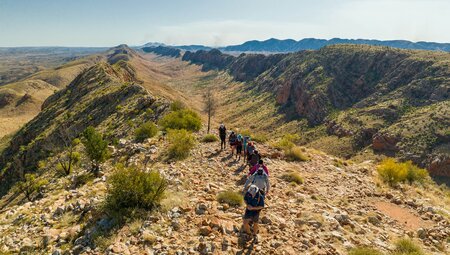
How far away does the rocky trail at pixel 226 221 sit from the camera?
7988 mm

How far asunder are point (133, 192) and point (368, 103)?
3482 inches

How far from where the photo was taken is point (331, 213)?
10570 mm

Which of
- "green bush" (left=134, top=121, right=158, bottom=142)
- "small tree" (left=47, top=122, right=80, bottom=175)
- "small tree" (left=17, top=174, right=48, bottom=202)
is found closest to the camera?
"green bush" (left=134, top=121, right=158, bottom=142)

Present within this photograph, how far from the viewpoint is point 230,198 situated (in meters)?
10.4

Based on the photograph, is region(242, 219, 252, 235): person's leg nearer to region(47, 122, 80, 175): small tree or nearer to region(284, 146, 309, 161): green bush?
region(284, 146, 309, 161): green bush

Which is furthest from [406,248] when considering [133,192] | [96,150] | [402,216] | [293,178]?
[96,150]

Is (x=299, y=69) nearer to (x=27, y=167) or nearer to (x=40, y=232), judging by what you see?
(x=27, y=167)

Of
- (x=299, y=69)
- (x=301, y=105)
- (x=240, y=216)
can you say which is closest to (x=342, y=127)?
(x=301, y=105)

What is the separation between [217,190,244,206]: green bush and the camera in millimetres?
10375

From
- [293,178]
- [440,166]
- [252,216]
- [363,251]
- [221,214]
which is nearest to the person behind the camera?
[363,251]

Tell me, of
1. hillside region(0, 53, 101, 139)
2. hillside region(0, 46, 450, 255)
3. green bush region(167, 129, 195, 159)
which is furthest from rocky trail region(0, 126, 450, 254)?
hillside region(0, 53, 101, 139)

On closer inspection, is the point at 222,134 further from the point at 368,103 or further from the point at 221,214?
the point at 368,103

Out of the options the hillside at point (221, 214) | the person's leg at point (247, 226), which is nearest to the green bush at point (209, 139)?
the hillside at point (221, 214)

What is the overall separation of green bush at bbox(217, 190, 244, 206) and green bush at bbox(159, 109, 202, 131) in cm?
1253
